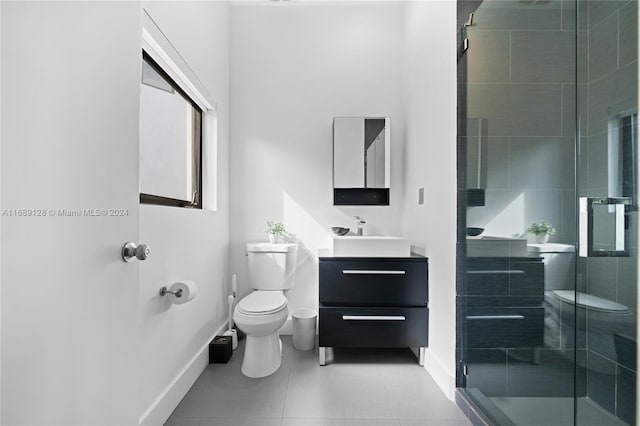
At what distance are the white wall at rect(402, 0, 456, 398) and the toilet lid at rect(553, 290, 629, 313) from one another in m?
0.61

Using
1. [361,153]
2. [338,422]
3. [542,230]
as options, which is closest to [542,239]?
[542,230]

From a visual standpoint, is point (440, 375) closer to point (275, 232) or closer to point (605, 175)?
point (605, 175)

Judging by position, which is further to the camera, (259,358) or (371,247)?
(371,247)

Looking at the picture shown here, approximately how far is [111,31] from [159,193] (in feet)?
3.27

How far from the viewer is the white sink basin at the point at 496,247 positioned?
4.35 ft

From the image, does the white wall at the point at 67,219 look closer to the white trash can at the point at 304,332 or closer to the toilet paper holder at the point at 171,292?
the toilet paper holder at the point at 171,292

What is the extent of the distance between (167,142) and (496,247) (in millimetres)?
1838

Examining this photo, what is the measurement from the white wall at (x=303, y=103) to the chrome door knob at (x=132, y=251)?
1.81 meters

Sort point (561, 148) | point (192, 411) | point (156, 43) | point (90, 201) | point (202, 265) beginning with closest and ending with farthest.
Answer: point (90, 201) → point (561, 148) → point (156, 43) → point (192, 411) → point (202, 265)

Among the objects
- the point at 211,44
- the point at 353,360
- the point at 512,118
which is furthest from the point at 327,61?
the point at 353,360

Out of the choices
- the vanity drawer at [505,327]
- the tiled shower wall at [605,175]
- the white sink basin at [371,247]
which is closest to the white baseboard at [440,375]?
the vanity drawer at [505,327]

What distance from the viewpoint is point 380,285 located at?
2.06m

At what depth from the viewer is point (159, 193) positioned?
1702 millimetres

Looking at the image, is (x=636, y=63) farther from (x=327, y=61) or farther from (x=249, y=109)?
(x=249, y=109)
